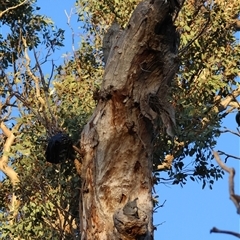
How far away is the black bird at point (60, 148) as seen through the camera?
452 cm

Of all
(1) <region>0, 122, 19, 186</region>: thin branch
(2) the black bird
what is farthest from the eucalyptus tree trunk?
(1) <region>0, 122, 19, 186</region>: thin branch

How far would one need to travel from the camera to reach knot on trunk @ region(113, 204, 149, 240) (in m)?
3.44

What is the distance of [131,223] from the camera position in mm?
3432

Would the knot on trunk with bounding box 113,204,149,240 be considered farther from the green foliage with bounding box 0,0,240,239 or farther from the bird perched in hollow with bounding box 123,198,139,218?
the green foliage with bounding box 0,0,240,239

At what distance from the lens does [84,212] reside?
411cm

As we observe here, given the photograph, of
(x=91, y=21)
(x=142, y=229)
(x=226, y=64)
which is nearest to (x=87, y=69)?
(x=91, y=21)

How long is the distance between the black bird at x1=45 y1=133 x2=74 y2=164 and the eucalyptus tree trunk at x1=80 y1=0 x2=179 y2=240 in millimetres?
292

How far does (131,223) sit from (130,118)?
0.95m

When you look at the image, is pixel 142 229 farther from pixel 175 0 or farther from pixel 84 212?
pixel 175 0

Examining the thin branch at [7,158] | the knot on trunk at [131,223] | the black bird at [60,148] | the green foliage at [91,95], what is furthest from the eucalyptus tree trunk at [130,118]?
the thin branch at [7,158]

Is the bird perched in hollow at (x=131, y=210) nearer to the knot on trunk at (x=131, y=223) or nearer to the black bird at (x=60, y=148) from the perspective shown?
the knot on trunk at (x=131, y=223)

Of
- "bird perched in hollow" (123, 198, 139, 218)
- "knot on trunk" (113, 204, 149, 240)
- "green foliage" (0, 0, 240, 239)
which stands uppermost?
"green foliage" (0, 0, 240, 239)

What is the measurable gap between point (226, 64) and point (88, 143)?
18.5ft

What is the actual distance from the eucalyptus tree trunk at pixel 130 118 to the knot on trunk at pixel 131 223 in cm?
50
